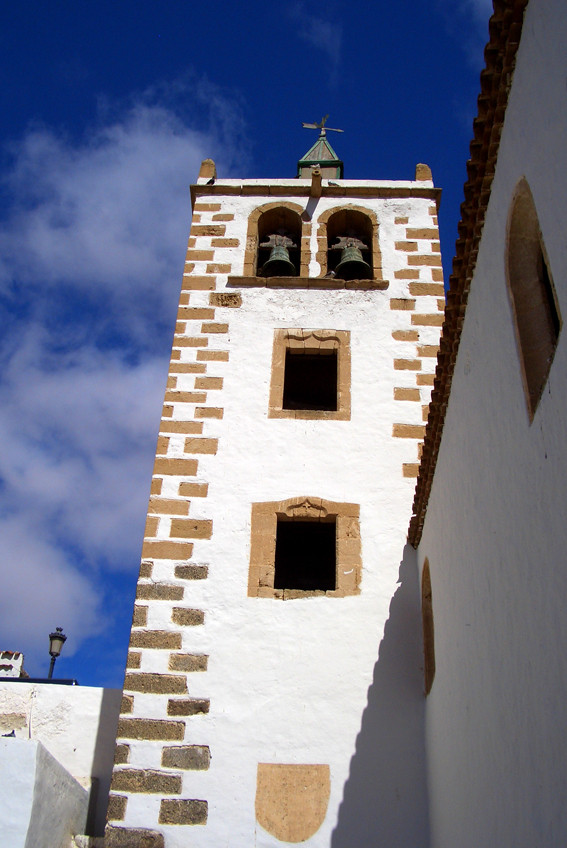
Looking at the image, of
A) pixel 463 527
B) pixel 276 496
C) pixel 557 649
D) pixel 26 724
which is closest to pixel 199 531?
pixel 276 496

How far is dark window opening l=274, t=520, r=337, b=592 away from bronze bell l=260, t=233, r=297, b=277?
9.77 feet

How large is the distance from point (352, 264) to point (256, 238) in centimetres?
122

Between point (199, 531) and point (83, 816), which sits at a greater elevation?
point (199, 531)

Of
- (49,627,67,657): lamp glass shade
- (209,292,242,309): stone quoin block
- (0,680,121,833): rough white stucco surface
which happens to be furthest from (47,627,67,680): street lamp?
(209,292,242,309): stone quoin block

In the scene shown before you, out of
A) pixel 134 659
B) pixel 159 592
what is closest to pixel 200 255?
pixel 159 592

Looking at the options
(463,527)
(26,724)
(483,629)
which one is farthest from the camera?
(26,724)

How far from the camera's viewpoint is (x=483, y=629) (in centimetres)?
419

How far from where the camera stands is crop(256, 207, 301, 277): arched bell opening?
31.3 feet

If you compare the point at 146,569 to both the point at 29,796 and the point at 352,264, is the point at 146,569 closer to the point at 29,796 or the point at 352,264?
the point at 29,796

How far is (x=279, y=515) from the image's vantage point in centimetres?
743

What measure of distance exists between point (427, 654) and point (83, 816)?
2806 mm

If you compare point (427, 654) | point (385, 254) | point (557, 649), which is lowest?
point (557, 649)

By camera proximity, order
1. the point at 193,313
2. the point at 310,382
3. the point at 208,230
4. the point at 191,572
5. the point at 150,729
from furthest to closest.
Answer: the point at 208,230 < the point at 310,382 < the point at 193,313 < the point at 191,572 < the point at 150,729

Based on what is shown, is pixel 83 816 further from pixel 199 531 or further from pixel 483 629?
pixel 483 629
